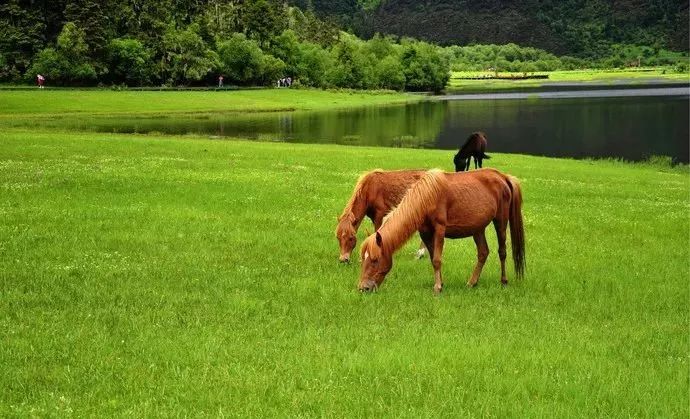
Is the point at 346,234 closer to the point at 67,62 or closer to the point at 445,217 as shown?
the point at 445,217

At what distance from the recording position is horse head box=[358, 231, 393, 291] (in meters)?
12.7

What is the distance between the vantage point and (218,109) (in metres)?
109

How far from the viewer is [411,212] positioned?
13.0 m

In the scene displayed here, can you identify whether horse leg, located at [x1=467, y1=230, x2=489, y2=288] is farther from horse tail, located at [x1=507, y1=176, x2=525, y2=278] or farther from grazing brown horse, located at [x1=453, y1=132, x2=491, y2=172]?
grazing brown horse, located at [x1=453, y1=132, x2=491, y2=172]

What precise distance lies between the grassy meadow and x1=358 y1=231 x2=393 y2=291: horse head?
385 millimetres

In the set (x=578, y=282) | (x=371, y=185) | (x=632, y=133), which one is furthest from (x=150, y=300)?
(x=632, y=133)

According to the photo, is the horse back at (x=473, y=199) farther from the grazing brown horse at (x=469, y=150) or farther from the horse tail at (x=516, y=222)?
Answer: the grazing brown horse at (x=469, y=150)

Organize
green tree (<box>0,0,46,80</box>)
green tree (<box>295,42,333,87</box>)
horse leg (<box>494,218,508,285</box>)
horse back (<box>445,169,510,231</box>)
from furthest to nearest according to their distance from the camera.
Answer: green tree (<box>295,42,333,87</box>) < green tree (<box>0,0,46,80</box>) < horse leg (<box>494,218,508,285</box>) < horse back (<box>445,169,510,231</box>)

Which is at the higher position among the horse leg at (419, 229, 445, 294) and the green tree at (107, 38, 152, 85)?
the green tree at (107, 38, 152, 85)

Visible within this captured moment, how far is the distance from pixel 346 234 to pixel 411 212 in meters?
3.14

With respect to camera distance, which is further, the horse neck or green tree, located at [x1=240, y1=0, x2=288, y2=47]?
green tree, located at [x1=240, y1=0, x2=288, y2=47]

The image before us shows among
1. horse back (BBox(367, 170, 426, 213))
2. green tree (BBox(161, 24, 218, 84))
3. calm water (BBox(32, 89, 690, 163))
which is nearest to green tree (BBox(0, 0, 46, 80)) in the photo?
green tree (BBox(161, 24, 218, 84))

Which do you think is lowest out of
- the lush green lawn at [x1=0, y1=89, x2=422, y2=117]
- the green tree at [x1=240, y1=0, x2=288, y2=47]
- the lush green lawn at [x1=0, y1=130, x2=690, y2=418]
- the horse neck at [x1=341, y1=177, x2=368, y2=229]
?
the lush green lawn at [x1=0, y1=130, x2=690, y2=418]

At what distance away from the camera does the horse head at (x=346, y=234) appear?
15.7m
